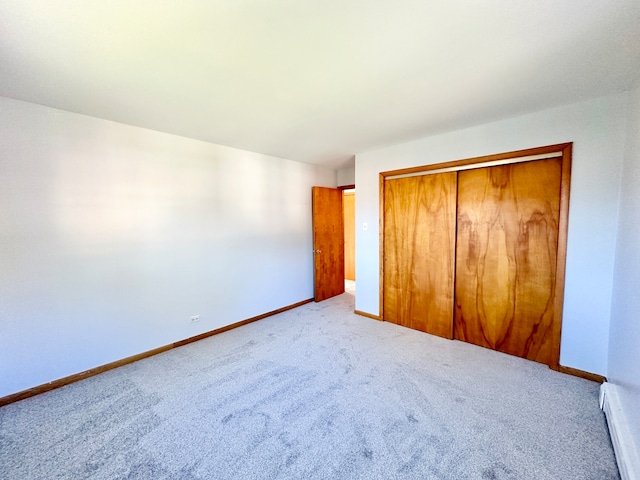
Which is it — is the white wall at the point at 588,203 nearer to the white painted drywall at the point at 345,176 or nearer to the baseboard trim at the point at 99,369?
the white painted drywall at the point at 345,176

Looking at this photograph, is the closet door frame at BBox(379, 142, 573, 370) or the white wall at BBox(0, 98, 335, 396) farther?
the closet door frame at BBox(379, 142, 573, 370)

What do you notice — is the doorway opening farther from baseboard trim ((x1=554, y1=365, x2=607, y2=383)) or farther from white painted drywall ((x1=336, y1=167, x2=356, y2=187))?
baseboard trim ((x1=554, y1=365, x2=607, y2=383))

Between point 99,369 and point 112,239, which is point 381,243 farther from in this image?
point 99,369

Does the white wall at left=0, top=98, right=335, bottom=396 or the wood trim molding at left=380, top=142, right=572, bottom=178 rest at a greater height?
the wood trim molding at left=380, top=142, right=572, bottom=178

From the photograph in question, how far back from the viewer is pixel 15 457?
5.34 feet

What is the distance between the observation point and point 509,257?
2752mm

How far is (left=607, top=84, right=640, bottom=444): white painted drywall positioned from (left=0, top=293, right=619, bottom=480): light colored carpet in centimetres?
31

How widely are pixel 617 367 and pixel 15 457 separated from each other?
4080mm

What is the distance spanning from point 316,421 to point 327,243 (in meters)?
3.17

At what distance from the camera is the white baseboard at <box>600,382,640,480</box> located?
135cm

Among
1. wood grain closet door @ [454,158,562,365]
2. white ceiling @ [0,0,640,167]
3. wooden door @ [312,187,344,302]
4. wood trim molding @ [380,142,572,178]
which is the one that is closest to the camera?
white ceiling @ [0,0,640,167]

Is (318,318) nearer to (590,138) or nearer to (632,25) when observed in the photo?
(590,138)

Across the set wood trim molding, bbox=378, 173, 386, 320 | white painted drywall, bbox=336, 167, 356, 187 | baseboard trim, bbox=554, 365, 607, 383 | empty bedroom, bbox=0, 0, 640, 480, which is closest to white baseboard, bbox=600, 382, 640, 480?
empty bedroom, bbox=0, 0, 640, 480

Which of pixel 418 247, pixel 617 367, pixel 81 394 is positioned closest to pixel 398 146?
pixel 418 247
